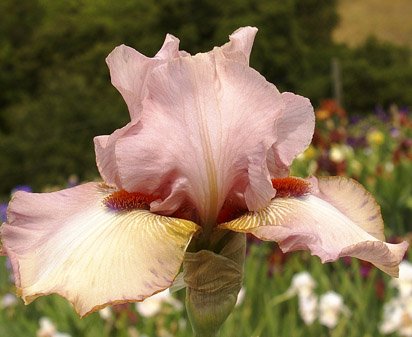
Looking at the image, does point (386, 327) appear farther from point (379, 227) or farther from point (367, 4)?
point (367, 4)

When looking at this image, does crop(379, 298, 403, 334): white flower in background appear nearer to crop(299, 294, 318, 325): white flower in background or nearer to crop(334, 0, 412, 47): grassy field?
crop(299, 294, 318, 325): white flower in background

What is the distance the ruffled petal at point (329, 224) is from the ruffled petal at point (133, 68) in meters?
0.19

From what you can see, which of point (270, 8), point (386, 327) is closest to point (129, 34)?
point (270, 8)

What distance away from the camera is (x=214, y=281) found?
783mm

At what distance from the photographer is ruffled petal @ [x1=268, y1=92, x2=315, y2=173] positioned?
0.87m

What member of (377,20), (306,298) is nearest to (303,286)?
(306,298)

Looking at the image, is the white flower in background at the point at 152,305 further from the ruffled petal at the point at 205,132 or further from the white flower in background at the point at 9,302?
the ruffled petal at the point at 205,132

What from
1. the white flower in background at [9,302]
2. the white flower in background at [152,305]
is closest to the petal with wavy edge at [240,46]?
the white flower in background at [152,305]

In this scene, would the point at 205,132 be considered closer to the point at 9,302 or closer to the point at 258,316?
the point at 258,316

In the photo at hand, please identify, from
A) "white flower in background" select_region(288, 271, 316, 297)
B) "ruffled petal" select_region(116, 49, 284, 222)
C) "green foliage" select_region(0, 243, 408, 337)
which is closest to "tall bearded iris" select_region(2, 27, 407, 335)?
"ruffled petal" select_region(116, 49, 284, 222)

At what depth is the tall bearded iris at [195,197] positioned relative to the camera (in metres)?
0.74

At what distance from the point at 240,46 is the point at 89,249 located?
293 millimetres

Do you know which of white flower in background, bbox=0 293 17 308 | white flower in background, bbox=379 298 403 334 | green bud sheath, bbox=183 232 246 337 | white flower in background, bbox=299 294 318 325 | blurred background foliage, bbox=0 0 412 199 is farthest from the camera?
blurred background foliage, bbox=0 0 412 199

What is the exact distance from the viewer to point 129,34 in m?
17.5
